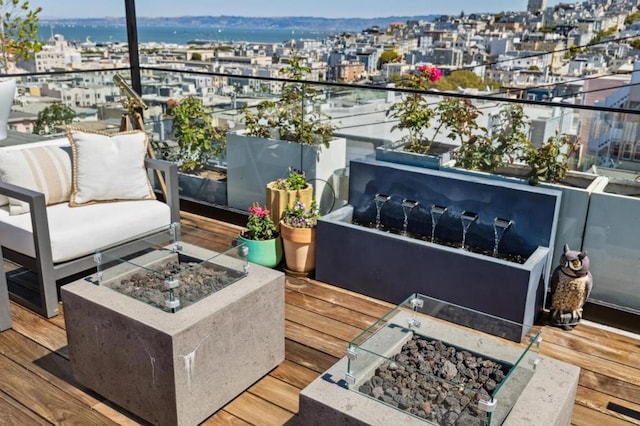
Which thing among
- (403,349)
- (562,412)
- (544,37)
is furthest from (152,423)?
(544,37)

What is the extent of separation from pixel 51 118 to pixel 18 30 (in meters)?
3.82

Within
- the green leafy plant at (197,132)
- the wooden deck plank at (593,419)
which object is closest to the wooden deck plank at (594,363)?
the wooden deck plank at (593,419)

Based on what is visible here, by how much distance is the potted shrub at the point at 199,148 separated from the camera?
4.43 m

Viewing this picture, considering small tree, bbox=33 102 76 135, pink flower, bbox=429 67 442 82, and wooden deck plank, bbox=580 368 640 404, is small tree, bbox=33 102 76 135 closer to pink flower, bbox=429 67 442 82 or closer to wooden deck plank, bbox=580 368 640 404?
pink flower, bbox=429 67 442 82

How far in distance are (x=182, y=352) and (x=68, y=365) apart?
90 centimetres

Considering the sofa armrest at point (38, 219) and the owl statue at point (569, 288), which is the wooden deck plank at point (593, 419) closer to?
the owl statue at point (569, 288)

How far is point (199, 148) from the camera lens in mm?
4492

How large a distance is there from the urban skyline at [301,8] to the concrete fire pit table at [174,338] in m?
53.2

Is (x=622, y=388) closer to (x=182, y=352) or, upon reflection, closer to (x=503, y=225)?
(x=503, y=225)

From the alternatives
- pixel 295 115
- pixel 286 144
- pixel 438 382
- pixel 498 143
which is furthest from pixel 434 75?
pixel 438 382

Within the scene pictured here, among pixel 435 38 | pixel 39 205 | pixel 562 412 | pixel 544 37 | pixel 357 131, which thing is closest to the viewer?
pixel 562 412

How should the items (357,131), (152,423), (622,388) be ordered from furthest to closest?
1. (357,131)
2. (622,388)
3. (152,423)

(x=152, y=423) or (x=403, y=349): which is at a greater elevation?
(x=403, y=349)

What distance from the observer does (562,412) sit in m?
1.75
